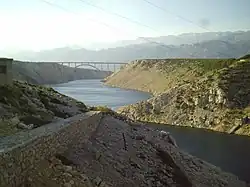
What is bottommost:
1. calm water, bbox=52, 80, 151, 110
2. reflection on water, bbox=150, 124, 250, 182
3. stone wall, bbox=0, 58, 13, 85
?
calm water, bbox=52, 80, 151, 110

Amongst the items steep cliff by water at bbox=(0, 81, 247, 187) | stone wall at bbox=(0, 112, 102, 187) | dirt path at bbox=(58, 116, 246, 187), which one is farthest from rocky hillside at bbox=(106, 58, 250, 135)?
stone wall at bbox=(0, 112, 102, 187)

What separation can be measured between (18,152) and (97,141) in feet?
28.9

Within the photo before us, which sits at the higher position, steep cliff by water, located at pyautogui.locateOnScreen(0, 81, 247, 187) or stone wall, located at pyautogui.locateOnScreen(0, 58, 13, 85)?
stone wall, located at pyautogui.locateOnScreen(0, 58, 13, 85)

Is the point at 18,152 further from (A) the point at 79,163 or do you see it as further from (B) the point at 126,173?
(B) the point at 126,173

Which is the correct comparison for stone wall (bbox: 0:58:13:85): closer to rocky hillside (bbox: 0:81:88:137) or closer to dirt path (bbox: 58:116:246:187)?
rocky hillside (bbox: 0:81:88:137)

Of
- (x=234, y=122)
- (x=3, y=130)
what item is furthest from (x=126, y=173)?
(x=234, y=122)

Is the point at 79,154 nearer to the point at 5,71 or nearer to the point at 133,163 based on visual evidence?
the point at 133,163

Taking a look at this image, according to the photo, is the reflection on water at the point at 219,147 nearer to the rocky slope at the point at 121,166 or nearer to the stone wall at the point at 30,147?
the rocky slope at the point at 121,166

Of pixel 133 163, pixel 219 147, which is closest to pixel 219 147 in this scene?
pixel 219 147

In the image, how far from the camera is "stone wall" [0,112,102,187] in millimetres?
9375

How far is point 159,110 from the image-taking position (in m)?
58.6

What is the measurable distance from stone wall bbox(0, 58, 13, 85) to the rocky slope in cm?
578

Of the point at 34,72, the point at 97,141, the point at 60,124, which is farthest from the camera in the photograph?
the point at 34,72

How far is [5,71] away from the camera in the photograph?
21.5m
